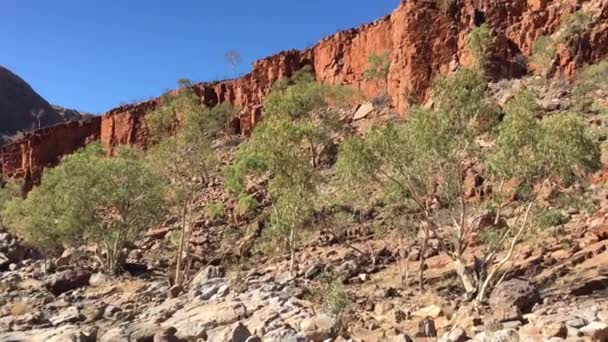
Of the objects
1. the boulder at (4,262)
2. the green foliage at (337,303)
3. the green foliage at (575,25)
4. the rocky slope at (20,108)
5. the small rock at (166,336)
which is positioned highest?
the rocky slope at (20,108)

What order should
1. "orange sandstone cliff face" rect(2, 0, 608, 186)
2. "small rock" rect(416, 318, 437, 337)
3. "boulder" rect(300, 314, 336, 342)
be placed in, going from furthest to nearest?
"orange sandstone cliff face" rect(2, 0, 608, 186) < "small rock" rect(416, 318, 437, 337) < "boulder" rect(300, 314, 336, 342)

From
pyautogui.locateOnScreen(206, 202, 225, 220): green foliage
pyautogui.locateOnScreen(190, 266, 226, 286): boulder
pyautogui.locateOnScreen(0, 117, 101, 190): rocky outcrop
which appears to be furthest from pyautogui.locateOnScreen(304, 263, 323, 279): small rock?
pyautogui.locateOnScreen(0, 117, 101, 190): rocky outcrop

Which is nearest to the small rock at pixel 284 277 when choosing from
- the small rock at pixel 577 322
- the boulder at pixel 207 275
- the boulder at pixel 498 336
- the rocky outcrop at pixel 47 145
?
the boulder at pixel 207 275

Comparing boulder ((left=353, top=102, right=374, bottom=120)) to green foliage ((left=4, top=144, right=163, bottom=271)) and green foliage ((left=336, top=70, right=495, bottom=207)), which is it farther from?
green foliage ((left=336, top=70, right=495, bottom=207))

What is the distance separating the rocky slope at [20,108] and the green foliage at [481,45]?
9768cm

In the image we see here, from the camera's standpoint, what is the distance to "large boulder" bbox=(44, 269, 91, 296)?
24047 mm

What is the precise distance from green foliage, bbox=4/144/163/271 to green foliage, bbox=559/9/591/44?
2745cm

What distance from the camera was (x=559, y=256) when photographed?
18406mm

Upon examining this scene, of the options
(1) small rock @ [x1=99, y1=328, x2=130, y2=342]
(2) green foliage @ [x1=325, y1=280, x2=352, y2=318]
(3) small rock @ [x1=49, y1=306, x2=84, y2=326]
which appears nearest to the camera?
(2) green foliage @ [x1=325, y1=280, x2=352, y2=318]

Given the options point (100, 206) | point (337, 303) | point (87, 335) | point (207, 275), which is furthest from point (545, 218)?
point (100, 206)

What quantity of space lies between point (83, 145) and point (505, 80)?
163 ft

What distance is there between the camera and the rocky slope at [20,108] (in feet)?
391

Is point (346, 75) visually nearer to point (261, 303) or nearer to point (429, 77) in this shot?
point (429, 77)

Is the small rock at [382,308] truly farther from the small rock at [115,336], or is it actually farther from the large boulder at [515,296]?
the small rock at [115,336]
